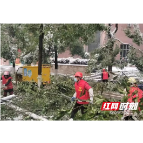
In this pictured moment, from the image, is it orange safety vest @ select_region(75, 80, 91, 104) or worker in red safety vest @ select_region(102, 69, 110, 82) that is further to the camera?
worker in red safety vest @ select_region(102, 69, 110, 82)

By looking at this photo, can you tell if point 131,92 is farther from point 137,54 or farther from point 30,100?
point 137,54

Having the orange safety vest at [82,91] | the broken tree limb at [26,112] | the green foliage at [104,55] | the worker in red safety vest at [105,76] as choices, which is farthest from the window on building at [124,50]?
the broken tree limb at [26,112]

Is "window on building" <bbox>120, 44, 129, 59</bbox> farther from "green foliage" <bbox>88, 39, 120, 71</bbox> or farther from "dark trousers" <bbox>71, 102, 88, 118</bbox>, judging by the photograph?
"dark trousers" <bbox>71, 102, 88, 118</bbox>

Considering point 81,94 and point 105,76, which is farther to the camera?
point 105,76

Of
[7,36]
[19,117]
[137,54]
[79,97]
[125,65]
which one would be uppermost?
[7,36]

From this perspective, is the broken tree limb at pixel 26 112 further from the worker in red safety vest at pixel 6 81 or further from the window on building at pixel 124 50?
the window on building at pixel 124 50

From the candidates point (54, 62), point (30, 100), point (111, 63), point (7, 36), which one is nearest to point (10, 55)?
point (7, 36)

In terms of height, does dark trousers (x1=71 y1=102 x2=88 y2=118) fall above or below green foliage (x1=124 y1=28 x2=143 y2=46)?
below

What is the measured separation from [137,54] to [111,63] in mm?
1266

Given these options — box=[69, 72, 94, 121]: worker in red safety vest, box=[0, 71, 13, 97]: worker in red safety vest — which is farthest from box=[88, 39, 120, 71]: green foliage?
box=[69, 72, 94, 121]: worker in red safety vest

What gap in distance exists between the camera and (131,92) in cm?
367

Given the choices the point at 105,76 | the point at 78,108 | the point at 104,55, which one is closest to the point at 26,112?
the point at 78,108
